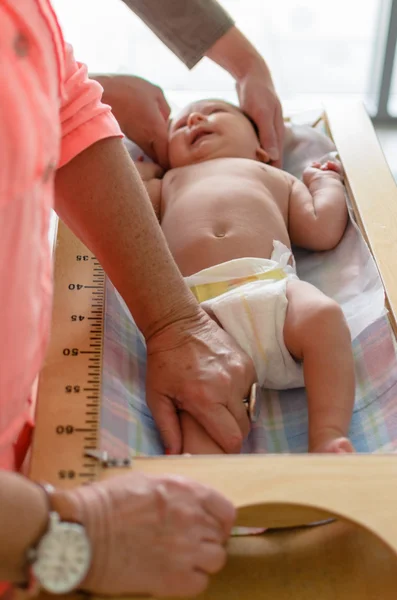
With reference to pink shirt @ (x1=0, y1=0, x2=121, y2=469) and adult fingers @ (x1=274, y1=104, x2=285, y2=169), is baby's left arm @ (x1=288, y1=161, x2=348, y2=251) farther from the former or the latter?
pink shirt @ (x1=0, y1=0, x2=121, y2=469)

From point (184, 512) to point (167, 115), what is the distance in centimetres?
130

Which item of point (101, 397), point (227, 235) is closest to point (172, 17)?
point (227, 235)

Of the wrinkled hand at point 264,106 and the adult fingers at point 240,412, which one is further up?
the wrinkled hand at point 264,106

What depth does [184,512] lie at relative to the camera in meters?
0.81

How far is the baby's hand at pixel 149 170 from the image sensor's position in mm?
1879

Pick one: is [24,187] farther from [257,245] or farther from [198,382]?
[257,245]

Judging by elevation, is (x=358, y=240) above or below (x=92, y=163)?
below

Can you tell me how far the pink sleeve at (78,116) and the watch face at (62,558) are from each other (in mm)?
570

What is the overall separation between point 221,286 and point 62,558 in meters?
0.76

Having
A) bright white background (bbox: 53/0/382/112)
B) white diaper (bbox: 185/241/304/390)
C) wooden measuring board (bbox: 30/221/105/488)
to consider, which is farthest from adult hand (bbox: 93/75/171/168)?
bright white background (bbox: 53/0/382/112)

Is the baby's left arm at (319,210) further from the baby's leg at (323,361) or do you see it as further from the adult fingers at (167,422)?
the adult fingers at (167,422)

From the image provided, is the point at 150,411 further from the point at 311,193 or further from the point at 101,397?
the point at 311,193

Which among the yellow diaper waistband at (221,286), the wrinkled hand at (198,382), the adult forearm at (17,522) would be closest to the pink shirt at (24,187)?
the adult forearm at (17,522)

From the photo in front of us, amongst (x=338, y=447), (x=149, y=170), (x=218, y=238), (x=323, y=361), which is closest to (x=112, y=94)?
(x=149, y=170)
